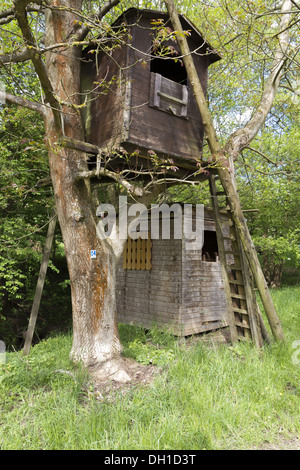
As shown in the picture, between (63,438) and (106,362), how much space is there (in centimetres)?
156

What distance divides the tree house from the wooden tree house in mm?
15

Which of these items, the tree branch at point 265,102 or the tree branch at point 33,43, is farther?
the tree branch at point 265,102

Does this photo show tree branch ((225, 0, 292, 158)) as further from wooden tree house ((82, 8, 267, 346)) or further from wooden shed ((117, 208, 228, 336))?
wooden shed ((117, 208, 228, 336))

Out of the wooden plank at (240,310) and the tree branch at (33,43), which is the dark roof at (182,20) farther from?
the wooden plank at (240,310)

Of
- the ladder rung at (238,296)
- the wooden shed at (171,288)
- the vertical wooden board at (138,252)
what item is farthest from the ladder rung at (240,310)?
the vertical wooden board at (138,252)

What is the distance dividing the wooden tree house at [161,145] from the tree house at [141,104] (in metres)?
0.01

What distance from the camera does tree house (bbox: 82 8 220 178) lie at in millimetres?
4340

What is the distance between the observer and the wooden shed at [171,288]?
22.2 ft

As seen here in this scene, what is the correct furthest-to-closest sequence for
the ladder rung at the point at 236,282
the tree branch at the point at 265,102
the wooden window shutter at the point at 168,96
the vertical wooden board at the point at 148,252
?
the vertical wooden board at the point at 148,252 < the tree branch at the point at 265,102 < the ladder rung at the point at 236,282 < the wooden window shutter at the point at 168,96

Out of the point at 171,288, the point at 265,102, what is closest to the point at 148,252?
the point at 171,288

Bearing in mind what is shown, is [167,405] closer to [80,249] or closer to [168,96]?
[80,249]

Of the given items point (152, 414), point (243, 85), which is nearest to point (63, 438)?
point (152, 414)

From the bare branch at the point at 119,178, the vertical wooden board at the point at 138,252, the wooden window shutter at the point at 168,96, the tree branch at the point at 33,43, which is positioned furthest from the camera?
the vertical wooden board at the point at 138,252

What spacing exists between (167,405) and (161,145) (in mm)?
3413
